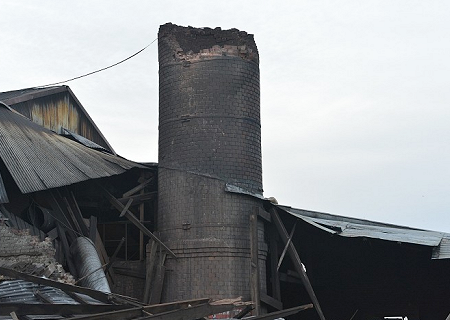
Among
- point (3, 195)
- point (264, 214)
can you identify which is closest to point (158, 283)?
point (264, 214)

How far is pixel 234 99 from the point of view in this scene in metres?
19.7

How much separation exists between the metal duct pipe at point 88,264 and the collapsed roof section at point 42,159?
1465 mm

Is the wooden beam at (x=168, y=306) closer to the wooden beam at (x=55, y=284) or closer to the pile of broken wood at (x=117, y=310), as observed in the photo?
the pile of broken wood at (x=117, y=310)

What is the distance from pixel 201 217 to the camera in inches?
748

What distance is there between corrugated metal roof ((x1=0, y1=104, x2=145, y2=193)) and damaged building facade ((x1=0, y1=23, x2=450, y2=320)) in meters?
0.05

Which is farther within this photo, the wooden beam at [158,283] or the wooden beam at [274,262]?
the wooden beam at [274,262]

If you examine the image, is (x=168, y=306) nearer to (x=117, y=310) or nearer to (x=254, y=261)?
(x=117, y=310)

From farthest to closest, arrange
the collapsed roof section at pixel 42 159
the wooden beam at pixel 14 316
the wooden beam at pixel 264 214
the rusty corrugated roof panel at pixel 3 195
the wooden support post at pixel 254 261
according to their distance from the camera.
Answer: the wooden beam at pixel 264 214
the wooden support post at pixel 254 261
the collapsed roof section at pixel 42 159
the rusty corrugated roof panel at pixel 3 195
the wooden beam at pixel 14 316

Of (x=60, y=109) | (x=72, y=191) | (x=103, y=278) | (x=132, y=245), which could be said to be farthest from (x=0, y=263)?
(x=60, y=109)

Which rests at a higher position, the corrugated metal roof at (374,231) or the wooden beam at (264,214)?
the wooden beam at (264,214)

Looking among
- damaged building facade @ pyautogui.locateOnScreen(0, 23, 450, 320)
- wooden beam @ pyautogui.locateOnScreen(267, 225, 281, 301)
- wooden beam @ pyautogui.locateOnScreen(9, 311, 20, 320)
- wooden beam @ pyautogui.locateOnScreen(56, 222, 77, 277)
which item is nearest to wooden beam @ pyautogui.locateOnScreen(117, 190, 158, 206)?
damaged building facade @ pyautogui.locateOnScreen(0, 23, 450, 320)

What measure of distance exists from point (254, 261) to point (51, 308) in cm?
1049

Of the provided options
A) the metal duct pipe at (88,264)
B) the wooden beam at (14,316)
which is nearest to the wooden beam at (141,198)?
the metal duct pipe at (88,264)

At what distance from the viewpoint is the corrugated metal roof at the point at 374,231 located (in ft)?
59.9
